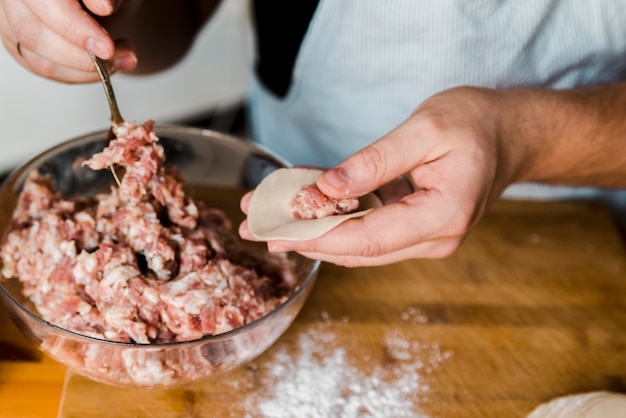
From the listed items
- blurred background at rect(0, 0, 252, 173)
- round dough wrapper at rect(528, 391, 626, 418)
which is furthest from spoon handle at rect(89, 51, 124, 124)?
blurred background at rect(0, 0, 252, 173)

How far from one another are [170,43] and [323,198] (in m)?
0.73

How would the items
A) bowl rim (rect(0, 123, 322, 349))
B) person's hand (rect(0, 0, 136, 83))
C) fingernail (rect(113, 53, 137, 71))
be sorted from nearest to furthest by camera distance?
bowl rim (rect(0, 123, 322, 349))
person's hand (rect(0, 0, 136, 83))
fingernail (rect(113, 53, 137, 71))

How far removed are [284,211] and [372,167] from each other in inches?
5.6

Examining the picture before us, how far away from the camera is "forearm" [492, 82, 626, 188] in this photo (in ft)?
3.49

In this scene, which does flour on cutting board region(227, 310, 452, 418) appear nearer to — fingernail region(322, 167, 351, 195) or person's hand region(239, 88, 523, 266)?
person's hand region(239, 88, 523, 266)

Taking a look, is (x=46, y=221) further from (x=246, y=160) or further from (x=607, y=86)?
(x=607, y=86)

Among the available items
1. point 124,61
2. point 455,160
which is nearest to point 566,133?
point 455,160

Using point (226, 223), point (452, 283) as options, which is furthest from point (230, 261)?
point (452, 283)

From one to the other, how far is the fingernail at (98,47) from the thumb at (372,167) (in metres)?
0.33

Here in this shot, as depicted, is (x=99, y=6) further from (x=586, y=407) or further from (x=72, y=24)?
(x=586, y=407)

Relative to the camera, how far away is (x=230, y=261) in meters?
1.01

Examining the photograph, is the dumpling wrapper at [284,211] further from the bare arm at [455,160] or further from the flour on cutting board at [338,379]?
the flour on cutting board at [338,379]

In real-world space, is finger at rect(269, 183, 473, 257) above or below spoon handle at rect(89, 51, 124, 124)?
below

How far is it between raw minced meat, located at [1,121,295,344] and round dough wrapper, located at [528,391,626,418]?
0.42 m
